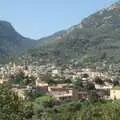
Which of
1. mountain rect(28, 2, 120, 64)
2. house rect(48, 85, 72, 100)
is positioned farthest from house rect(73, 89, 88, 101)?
mountain rect(28, 2, 120, 64)

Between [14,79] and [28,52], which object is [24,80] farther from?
[28,52]

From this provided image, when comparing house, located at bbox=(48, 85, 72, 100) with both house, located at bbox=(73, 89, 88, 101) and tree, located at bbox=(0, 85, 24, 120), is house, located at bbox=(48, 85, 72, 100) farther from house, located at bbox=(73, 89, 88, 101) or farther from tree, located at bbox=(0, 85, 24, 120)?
tree, located at bbox=(0, 85, 24, 120)

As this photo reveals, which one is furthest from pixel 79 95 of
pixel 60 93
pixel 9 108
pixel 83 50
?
pixel 83 50

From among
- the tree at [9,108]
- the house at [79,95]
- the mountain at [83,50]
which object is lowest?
the house at [79,95]

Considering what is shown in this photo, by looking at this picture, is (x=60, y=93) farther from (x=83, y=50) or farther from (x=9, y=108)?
(x=83, y=50)

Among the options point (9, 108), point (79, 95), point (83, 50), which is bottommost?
point (79, 95)

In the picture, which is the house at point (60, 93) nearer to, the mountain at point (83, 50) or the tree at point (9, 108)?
the tree at point (9, 108)

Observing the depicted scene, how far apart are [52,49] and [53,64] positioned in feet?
70.4

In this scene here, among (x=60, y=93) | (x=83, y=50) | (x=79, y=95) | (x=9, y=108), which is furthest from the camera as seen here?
(x=83, y=50)

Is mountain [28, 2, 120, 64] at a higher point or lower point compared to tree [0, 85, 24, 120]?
higher

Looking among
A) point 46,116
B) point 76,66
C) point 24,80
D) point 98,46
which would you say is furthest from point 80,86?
point 98,46

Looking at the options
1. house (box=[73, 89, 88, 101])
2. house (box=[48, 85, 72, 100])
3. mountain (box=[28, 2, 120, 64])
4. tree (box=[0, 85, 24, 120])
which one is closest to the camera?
tree (box=[0, 85, 24, 120])

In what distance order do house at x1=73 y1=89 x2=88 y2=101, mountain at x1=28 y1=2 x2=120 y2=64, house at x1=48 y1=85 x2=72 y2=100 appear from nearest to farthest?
house at x1=73 y1=89 x2=88 y2=101
house at x1=48 y1=85 x2=72 y2=100
mountain at x1=28 y1=2 x2=120 y2=64

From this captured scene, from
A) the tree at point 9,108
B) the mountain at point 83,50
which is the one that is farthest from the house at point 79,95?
the mountain at point 83,50
